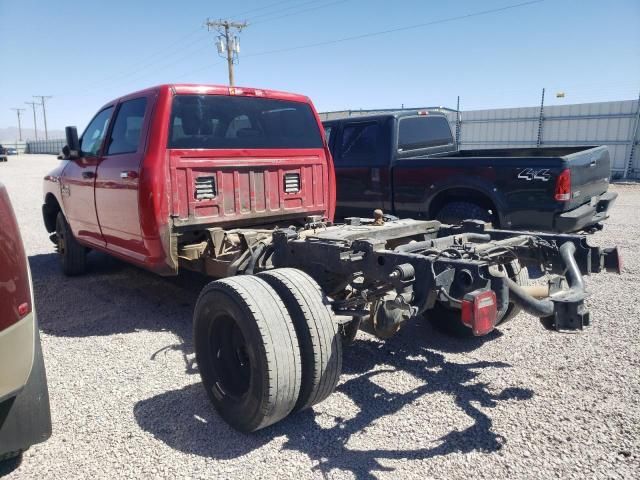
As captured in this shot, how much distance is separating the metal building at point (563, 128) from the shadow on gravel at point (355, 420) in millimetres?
13523

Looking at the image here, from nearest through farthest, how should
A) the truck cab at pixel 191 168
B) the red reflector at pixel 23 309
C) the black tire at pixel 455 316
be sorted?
the red reflector at pixel 23 309 < the black tire at pixel 455 316 < the truck cab at pixel 191 168

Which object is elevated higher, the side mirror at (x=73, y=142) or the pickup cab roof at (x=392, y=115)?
the pickup cab roof at (x=392, y=115)

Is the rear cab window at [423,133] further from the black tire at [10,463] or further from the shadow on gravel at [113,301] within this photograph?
the black tire at [10,463]

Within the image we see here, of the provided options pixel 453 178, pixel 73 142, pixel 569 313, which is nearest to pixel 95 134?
pixel 73 142

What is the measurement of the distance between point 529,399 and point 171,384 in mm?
2354

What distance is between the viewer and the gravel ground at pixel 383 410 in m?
2.60

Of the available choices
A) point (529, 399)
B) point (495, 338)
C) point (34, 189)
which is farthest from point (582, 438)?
point (34, 189)

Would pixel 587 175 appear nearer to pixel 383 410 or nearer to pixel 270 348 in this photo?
pixel 383 410

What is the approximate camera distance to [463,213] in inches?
243

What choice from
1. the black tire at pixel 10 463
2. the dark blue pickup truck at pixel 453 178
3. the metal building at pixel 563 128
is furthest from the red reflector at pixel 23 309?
the metal building at pixel 563 128

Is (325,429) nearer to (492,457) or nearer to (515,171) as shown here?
(492,457)

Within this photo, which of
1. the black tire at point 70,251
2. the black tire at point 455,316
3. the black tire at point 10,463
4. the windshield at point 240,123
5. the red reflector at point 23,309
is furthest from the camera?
the black tire at point 70,251

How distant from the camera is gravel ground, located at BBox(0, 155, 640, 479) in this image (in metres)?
2.60

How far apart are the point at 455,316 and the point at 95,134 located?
167 inches
